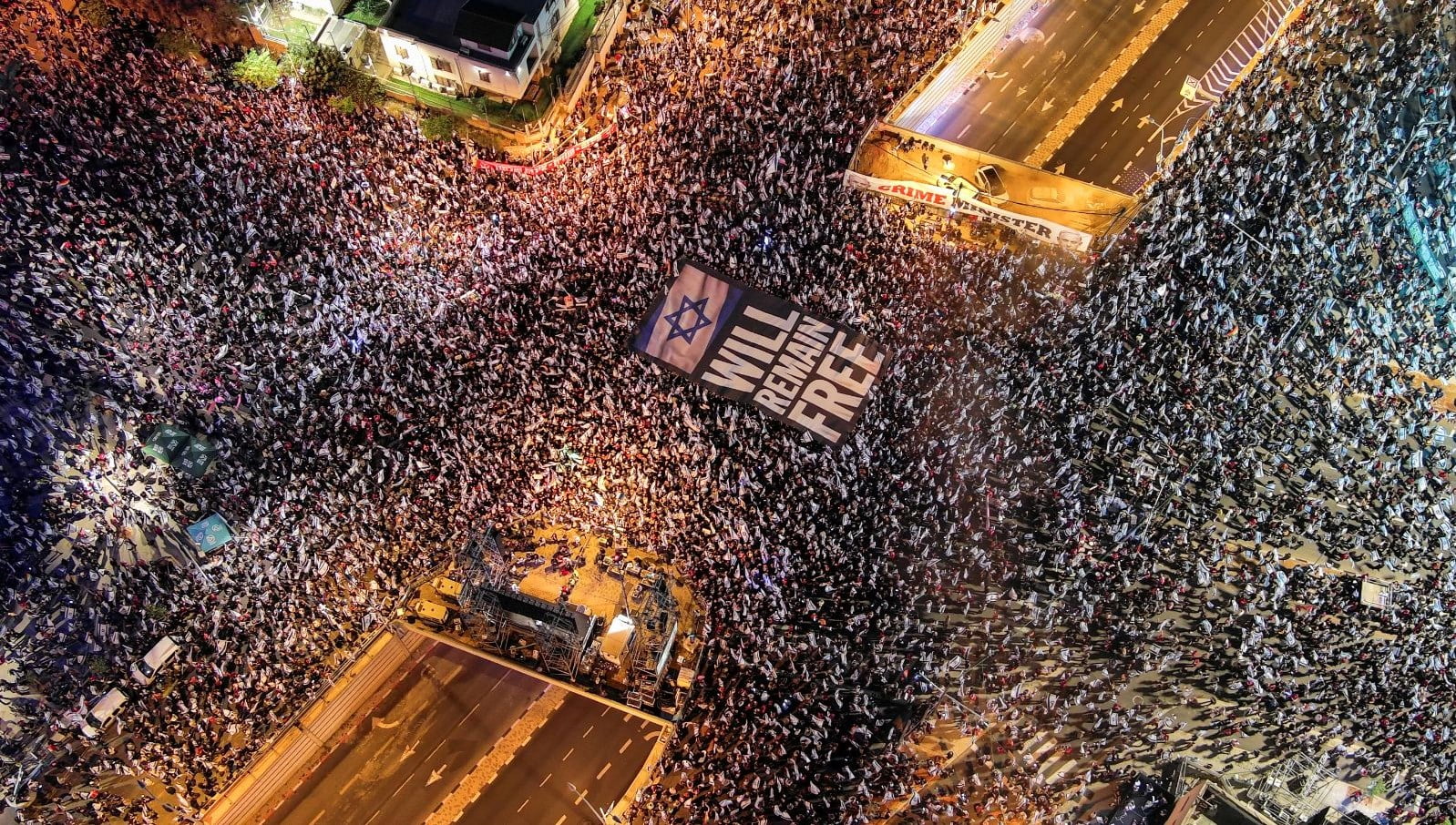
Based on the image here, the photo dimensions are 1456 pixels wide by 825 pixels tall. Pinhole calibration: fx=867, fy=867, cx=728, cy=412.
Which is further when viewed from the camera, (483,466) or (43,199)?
(43,199)

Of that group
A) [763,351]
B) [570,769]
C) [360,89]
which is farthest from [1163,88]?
[570,769]

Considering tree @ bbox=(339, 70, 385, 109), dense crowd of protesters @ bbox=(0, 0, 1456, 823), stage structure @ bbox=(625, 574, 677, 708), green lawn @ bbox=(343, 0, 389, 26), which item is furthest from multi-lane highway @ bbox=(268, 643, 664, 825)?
green lawn @ bbox=(343, 0, 389, 26)

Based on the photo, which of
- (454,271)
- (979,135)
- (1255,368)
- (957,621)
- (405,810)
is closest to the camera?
(405,810)

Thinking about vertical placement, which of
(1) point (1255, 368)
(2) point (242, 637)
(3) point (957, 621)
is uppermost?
(1) point (1255, 368)

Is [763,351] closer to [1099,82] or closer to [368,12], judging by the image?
[1099,82]

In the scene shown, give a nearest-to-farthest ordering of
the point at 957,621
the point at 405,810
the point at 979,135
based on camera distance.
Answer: the point at 405,810 → the point at 957,621 → the point at 979,135

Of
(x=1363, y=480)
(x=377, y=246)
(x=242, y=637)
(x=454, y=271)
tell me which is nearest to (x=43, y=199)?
(x=377, y=246)

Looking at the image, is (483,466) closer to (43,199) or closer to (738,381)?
(738,381)
